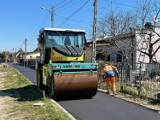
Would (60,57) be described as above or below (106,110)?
above

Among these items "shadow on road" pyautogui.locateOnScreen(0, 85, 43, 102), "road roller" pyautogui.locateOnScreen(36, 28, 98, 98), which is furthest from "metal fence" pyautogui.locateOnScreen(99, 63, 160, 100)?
"shadow on road" pyautogui.locateOnScreen(0, 85, 43, 102)

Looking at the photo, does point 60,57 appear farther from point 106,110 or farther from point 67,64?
point 106,110

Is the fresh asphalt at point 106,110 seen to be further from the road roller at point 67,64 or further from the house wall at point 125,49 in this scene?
the house wall at point 125,49

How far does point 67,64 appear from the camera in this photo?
37.7 ft

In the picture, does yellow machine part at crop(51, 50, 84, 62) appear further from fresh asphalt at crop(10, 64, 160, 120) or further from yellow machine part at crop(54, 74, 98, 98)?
fresh asphalt at crop(10, 64, 160, 120)

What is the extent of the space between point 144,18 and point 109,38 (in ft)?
12.9

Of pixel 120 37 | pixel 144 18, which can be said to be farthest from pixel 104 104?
pixel 120 37

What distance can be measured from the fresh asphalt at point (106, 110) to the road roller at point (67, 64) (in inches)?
20.0

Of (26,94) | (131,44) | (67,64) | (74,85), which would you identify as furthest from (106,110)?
(131,44)

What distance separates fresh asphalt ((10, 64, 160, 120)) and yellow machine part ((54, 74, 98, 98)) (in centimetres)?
31

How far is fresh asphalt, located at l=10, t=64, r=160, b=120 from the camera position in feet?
28.5

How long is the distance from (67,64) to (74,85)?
856 mm

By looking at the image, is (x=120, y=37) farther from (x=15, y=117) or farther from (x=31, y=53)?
(x=31, y=53)

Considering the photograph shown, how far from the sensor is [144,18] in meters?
18.5
